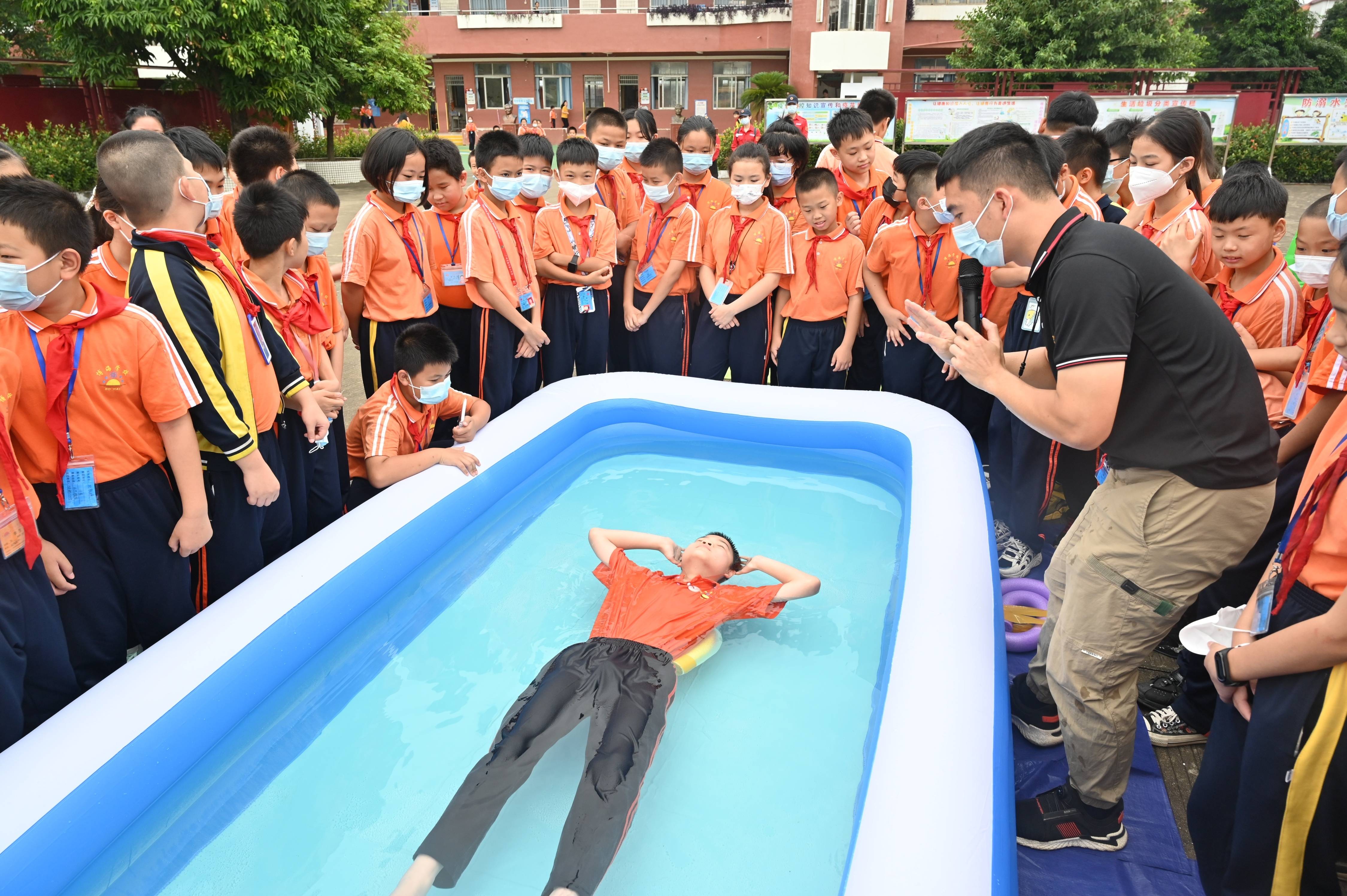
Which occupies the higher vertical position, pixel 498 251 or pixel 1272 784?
pixel 498 251

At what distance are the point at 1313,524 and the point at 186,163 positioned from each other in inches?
121

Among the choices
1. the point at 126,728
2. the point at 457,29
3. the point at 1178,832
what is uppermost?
the point at 457,29

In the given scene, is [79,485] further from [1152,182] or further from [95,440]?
[1152,182]

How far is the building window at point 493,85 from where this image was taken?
31391mm

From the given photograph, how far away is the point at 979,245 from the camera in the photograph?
7.25ft

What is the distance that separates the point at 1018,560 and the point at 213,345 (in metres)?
3.39

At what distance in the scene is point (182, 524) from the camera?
250 centimetres

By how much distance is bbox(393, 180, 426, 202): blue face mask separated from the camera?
394 centimetres

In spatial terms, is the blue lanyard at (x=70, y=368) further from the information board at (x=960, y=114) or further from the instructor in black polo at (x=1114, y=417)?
the information board at (x=960, y=114)

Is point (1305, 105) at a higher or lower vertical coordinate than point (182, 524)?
higher

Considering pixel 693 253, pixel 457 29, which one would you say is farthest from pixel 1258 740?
pixel 457 29

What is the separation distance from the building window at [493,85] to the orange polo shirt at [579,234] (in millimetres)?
29798

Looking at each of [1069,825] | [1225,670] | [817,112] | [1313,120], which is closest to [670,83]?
[817,112]

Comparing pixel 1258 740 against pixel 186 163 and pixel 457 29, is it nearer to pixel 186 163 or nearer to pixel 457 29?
pixel 186 163
